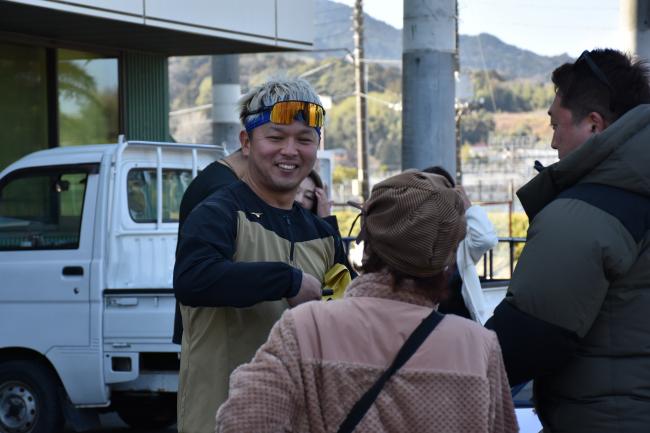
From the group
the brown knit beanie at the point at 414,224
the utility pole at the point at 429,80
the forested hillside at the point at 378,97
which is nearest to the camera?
the brown knit beanie at the point at 414,224

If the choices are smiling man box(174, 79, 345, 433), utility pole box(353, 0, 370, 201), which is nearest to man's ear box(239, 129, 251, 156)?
smiling man box(174, 79, 345, 433)

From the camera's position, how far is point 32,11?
11.2 m

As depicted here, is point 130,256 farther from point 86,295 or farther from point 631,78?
point 631,78

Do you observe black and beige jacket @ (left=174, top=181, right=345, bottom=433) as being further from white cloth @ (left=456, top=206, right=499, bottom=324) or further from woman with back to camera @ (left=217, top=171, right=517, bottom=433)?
white cloth @ (left=456, top=206, right=499, bottom=324)

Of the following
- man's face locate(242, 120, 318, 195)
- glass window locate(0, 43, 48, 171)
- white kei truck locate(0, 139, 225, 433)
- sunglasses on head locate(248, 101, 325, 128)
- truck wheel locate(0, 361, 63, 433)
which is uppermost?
glass window locate(0, 43, 48, 171)

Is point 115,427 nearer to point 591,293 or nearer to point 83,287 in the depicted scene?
point 83,287

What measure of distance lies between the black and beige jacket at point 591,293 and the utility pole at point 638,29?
5889mm

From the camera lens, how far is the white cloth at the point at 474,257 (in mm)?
7207

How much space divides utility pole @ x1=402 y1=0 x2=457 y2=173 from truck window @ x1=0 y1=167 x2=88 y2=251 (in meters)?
2.54

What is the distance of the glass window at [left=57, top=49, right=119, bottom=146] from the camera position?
45.0 feet

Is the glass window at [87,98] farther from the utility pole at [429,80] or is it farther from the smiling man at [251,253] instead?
the smiling man at [251,253]

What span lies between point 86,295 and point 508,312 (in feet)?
17.4

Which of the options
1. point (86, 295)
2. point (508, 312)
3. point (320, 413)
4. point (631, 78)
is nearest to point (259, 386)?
point (320, 413)

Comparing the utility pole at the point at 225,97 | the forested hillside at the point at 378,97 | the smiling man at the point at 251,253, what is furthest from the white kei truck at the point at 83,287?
the forested hillside at the point at 378,97
